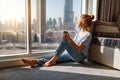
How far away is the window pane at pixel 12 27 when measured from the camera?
299 cm

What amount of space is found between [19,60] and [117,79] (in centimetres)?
163

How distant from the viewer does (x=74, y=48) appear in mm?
3012

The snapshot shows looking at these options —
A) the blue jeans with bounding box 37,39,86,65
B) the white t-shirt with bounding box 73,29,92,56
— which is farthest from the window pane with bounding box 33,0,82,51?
the white t-shirt with bounding box 73,29,92,56

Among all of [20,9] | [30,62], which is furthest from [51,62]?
[20,9]

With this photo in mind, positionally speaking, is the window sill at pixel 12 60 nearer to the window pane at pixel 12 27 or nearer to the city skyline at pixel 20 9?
the window pane at pixel 12 27

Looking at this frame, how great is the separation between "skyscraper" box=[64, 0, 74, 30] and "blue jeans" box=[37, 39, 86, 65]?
657 mm

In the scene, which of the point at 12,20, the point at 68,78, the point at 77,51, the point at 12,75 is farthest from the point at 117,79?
the point at 12,20

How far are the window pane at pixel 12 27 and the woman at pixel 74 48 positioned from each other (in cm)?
44

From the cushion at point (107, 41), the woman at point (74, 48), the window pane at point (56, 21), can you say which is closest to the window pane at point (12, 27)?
the window pane at point (56, 21)

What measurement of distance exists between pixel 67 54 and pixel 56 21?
0.70 m

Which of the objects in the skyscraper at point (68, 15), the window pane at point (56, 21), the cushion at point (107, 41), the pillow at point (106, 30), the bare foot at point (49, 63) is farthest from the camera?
the skyscraper at point (68, 15)

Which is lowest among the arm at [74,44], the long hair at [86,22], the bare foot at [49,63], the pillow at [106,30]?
the bare foot at [49,63]

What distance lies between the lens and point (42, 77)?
8.02 feet

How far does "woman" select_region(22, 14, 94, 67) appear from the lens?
116 inches
